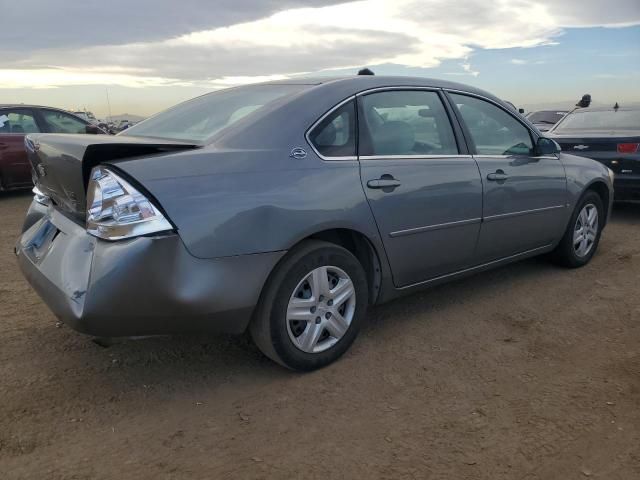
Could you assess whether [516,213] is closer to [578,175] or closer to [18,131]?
[578,175]

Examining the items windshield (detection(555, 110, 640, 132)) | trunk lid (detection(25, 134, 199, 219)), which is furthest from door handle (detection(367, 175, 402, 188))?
windshield (detection(555, 110, 640, 132))

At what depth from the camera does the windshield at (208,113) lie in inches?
125

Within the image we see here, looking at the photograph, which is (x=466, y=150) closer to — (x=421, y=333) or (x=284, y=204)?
(x=421, y=333)

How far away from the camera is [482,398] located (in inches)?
110

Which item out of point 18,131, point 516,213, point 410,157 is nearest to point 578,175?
point 516,213

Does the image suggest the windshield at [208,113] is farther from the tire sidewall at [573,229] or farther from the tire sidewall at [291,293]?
the tire sidewall at [573,229]

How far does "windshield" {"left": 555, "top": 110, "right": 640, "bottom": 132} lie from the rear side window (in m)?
5.59

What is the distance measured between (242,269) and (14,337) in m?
1.73

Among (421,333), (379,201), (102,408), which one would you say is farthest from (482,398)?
(102,408)

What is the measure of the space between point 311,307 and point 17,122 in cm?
811

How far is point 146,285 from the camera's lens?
8.06 ft

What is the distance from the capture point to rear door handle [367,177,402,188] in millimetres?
3189

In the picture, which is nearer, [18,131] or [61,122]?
[18,131]

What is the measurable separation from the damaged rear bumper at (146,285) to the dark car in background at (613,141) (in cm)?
569
